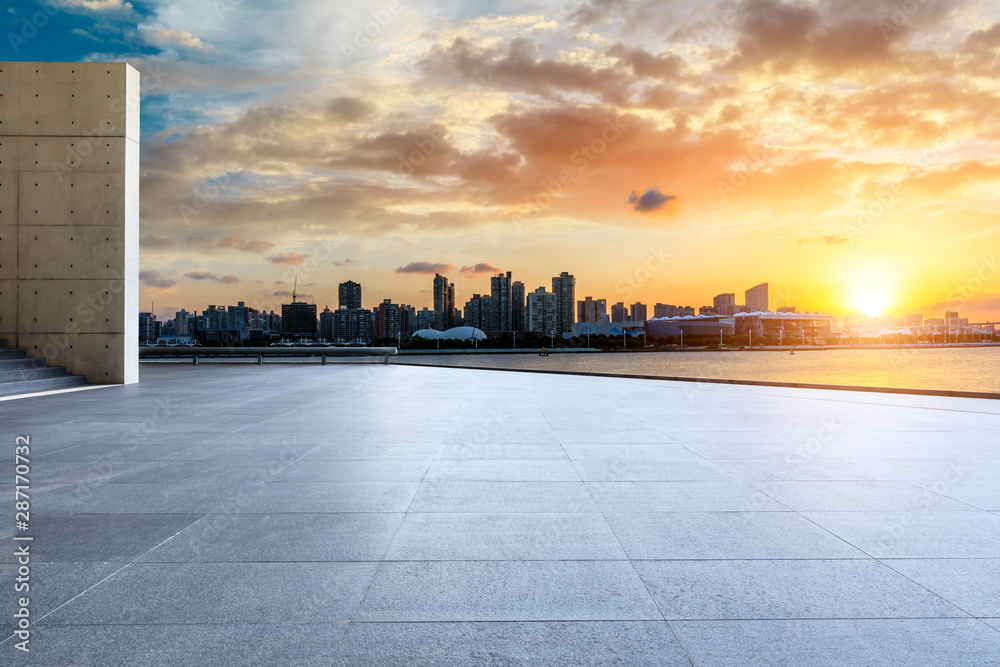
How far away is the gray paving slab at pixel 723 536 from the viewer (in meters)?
4.07

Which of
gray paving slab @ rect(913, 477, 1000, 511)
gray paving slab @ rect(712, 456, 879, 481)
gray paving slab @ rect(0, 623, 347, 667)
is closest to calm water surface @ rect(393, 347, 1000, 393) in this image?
gray paving slab @ rect(712, 456, 879, 481)

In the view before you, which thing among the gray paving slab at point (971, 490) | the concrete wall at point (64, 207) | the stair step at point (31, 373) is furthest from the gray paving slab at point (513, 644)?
the concrete wall at point (64, 207)

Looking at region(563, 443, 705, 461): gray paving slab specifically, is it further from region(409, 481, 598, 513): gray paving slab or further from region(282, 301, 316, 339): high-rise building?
region(282, 301, 316, 339): high-rise building

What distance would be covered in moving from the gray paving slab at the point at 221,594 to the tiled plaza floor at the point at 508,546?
0.02 m

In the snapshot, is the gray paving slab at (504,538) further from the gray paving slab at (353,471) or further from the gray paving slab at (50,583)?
the gray paving slab at (50,583)

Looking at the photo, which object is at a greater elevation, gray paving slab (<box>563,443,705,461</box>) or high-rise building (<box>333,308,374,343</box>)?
high-rise building (<box>333,308,374,343</box>)

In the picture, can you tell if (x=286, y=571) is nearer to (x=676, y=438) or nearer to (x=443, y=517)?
(x=443, y=517)

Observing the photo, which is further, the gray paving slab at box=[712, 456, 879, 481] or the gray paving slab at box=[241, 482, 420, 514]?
the gray paving slab at box=[712, 456, 879, 481]

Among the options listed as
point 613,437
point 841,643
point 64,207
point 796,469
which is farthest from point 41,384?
point 841,643

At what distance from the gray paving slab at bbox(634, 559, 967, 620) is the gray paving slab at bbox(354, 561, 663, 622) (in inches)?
8.1

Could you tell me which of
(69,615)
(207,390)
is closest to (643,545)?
(69,615)

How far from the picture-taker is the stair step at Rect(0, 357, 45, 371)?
15.1 m

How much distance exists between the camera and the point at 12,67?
16.5m

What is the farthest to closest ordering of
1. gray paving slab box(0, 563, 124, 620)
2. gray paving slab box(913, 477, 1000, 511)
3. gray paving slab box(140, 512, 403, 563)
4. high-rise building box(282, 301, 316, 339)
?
1. high-rise building box(282, 301, 316, 339)
2. gray paving slab box(913, 477, 1000, 511)
3. gray paving slab box(140, 512, 403, 563)
4. gray paving slab box(0, 563, 124, 620)
